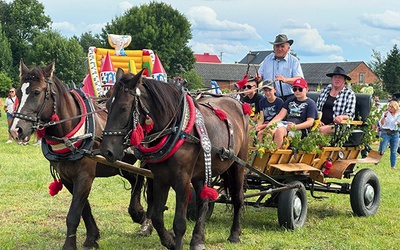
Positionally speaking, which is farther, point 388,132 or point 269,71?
point 388,132

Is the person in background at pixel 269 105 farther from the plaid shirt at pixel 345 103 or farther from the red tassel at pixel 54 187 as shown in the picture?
the red tassel at pixel 54 187

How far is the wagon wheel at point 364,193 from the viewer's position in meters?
7.25

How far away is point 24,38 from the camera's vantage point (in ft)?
194

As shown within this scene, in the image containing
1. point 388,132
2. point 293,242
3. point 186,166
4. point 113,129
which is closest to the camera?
point 113,129

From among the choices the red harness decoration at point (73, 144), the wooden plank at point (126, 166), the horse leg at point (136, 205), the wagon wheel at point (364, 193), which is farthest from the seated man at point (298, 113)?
the red harness decoration at point (73, 144)

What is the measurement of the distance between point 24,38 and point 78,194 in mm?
57291

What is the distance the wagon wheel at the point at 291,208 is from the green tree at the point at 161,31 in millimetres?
44277

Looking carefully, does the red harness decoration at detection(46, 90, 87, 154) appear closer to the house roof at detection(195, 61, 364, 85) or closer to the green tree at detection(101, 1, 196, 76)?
the green tree at detection(101, 1, 196, 76)

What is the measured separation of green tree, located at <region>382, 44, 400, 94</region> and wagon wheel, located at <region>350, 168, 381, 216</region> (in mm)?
42279

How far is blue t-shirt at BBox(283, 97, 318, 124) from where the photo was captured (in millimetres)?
6879

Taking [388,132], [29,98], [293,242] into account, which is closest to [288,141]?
[293,242]

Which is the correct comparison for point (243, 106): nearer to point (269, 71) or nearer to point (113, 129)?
point (269, 71)

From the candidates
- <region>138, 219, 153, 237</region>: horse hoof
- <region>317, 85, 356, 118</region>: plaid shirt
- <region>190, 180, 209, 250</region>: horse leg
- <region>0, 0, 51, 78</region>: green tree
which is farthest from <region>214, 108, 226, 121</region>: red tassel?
<region>0, 0, 51, 78</region>: green tree

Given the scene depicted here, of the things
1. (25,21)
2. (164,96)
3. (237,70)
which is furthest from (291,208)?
(237,70)
